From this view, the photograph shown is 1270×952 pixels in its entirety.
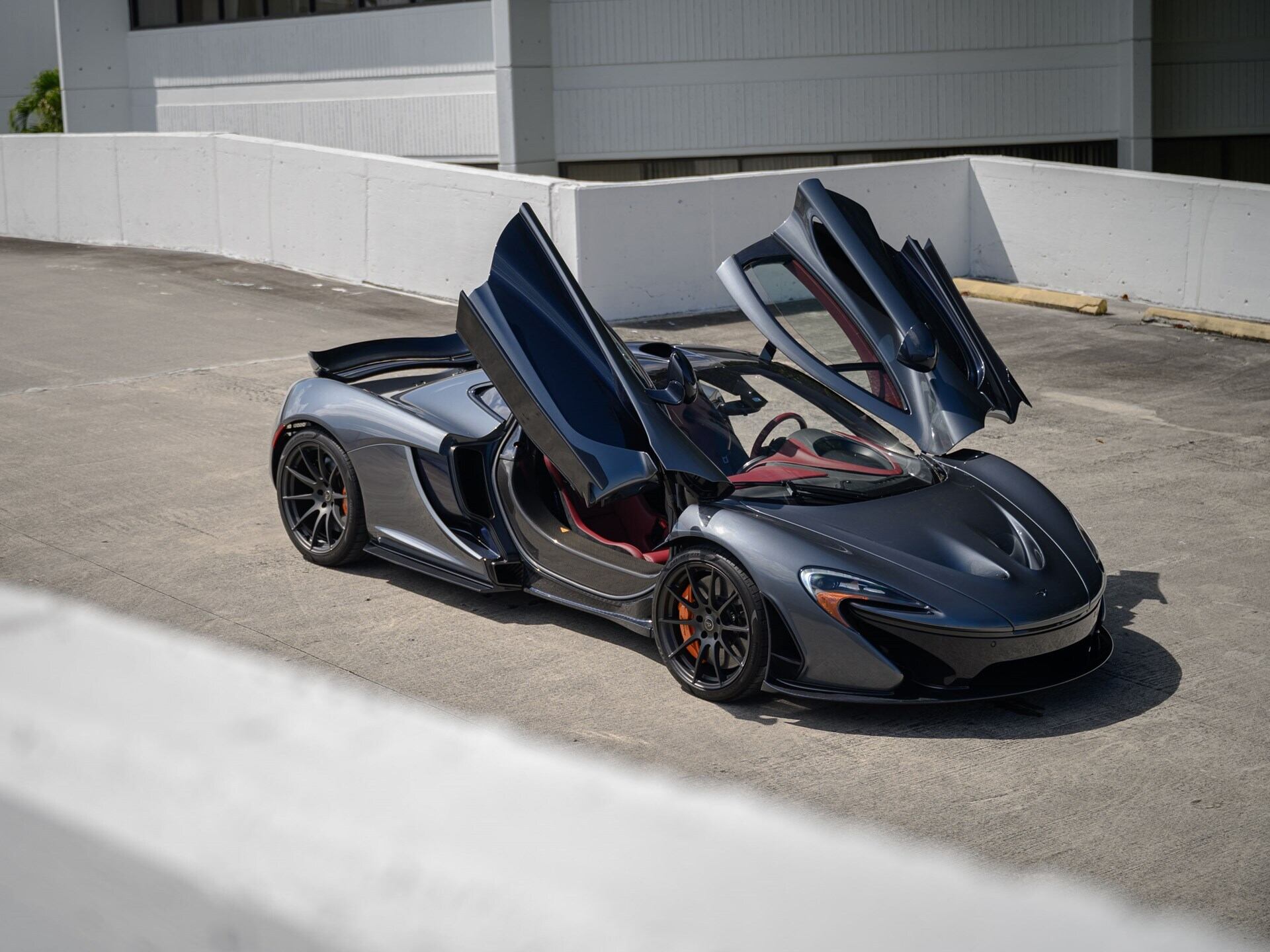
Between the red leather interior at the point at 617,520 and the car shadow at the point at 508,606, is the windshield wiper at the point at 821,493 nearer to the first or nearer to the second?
the red leather interior at the point at 617,520

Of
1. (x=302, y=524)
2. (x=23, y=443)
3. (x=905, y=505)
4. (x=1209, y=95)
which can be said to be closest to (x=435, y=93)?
(x=1209, y=95)

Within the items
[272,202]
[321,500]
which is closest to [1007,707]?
[321,500]

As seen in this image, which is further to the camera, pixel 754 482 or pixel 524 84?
pixel 524 84

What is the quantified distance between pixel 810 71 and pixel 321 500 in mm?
15288

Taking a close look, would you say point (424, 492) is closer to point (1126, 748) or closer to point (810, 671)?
point (810, 671)

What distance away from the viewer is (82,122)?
1056 inches

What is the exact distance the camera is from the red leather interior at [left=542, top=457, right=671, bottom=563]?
6188 millimetres

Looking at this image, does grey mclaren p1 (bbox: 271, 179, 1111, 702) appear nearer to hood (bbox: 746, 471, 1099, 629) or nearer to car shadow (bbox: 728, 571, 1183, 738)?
hood (bbox: 746, 471, 1099, 629)

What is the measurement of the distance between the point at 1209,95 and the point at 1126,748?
63.9ft

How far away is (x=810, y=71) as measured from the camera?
20656 millimetres

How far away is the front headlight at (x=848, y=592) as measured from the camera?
5.13m

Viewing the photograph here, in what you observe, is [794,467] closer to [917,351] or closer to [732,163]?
[917,351]

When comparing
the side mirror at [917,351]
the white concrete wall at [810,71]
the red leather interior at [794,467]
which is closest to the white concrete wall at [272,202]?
the white concrete wall at [810,71]

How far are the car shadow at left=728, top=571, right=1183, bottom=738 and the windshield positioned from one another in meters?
0.81
